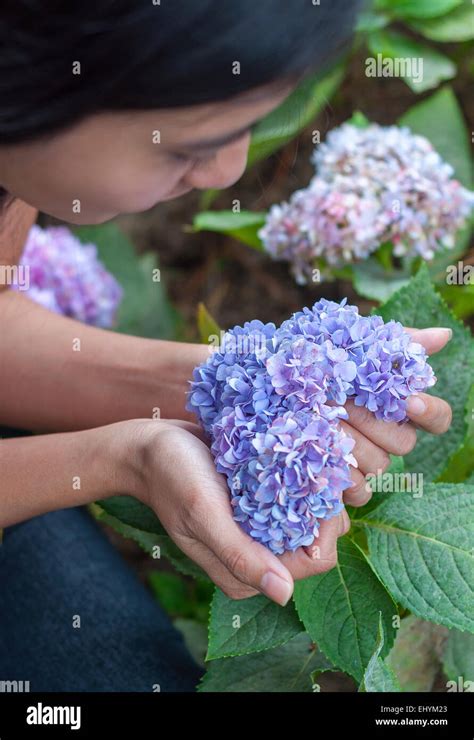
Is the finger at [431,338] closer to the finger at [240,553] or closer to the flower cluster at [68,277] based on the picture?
the finger at [240,553]

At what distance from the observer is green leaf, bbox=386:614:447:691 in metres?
0.98

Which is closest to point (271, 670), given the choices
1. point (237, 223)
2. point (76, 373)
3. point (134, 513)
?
point (134, 513)

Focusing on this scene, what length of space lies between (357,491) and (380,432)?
0.06 m

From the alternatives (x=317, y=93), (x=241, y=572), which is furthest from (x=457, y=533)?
(x=317, y=93)

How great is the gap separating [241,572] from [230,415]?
0.42 ft

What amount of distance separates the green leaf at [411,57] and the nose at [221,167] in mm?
952

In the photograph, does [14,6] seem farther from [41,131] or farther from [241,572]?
[241,572]

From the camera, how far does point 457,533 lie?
88 centimetres

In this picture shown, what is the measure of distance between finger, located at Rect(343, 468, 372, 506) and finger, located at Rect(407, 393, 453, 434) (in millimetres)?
71

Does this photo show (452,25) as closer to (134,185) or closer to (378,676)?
(134,185)

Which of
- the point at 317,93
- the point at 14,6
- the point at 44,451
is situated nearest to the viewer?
the point at 14,6

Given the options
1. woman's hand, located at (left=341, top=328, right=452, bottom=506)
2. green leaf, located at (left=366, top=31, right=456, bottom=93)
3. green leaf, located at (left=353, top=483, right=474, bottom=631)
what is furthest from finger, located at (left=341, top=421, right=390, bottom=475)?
green leaf, located at (left=366, top=31, right=456, bottom=93)

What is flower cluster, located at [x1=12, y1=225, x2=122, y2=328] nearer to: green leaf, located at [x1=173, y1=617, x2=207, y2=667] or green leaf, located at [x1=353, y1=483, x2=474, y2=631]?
green leaf, located at [x1=173, y1=617, x2=207, y2=667]

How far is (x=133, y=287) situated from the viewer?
1.91 metres
